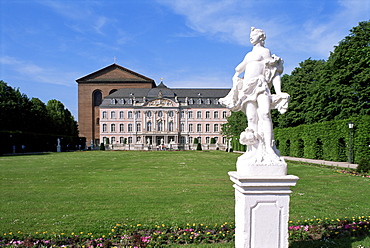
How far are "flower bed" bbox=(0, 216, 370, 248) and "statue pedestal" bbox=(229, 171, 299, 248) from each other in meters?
1.43

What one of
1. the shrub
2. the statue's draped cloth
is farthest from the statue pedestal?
the shrub

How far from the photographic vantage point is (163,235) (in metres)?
5.11

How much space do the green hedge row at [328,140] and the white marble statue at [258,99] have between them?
16.8 m

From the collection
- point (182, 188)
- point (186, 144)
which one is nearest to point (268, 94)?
point (182, 188)

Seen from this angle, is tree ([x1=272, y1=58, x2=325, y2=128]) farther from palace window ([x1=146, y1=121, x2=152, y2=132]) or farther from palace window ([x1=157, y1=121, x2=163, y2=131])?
palace window ([x1=146, y1=121, x2=152, y2=132])

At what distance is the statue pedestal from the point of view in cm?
368

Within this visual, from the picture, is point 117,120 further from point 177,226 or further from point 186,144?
point 177,226

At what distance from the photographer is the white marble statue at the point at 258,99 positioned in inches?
152

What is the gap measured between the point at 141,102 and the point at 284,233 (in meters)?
64.1

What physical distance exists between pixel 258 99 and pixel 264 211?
147cm

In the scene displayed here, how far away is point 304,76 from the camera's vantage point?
3159 cm

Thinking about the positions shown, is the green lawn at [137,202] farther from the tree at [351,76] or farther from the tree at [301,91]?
the tree at [301,91]

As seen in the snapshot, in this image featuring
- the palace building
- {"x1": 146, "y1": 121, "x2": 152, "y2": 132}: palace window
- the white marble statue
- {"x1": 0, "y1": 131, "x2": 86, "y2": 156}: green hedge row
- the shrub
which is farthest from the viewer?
{"x1": 146, "y1": 121, "x2": 152, "y2": 132}: palace window

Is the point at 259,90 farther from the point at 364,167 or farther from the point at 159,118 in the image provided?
the point at 159,118
